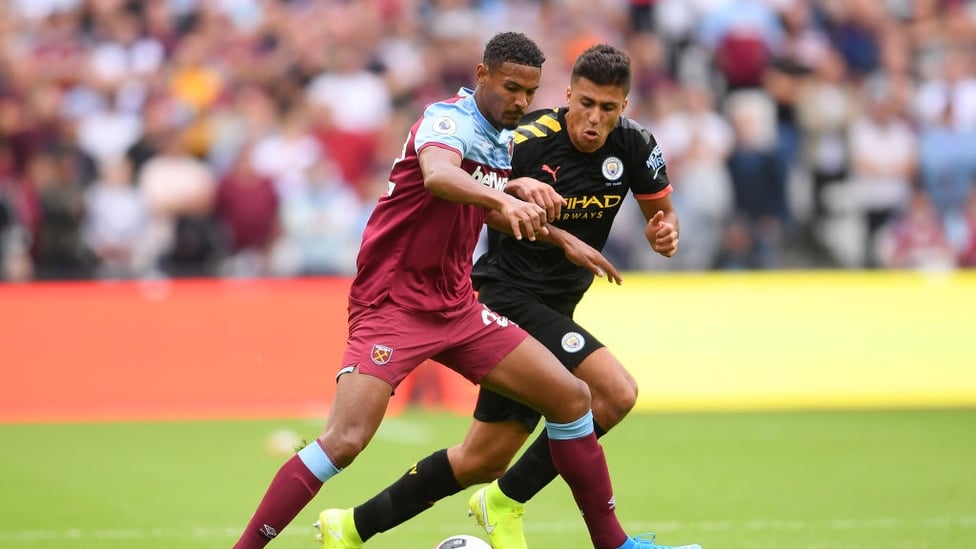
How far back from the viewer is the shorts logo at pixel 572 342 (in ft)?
23.6

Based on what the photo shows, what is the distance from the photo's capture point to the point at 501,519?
7.39 m

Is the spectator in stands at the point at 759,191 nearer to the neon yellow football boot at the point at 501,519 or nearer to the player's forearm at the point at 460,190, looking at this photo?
the neon yellow football boot at the point at 501,519

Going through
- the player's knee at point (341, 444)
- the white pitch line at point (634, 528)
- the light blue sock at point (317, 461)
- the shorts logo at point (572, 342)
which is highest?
the shorts logo at point (572, 342)

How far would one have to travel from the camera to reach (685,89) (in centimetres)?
1689

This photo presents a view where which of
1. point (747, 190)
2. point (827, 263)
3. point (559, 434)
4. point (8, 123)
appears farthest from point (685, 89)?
point (559, 434)

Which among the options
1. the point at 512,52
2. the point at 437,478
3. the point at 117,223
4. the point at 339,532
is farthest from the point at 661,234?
the point at 117,223

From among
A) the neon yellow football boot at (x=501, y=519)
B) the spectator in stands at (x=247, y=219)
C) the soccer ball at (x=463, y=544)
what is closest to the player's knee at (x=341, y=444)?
the soccer ball at (x=463, y=544)

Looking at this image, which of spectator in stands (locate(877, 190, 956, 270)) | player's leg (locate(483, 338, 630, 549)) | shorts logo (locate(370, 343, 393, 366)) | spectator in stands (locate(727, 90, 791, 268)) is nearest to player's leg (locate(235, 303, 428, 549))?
shorts logo (locate(370, 343, 393, 366))

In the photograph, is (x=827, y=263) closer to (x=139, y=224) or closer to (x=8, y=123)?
(x=139, y=224)

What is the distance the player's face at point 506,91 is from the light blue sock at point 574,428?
4.72 ft

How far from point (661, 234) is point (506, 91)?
1.15 m

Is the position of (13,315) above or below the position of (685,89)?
below

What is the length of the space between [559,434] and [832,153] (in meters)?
10.5

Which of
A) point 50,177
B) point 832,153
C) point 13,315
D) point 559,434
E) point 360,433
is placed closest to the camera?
point 360,433
